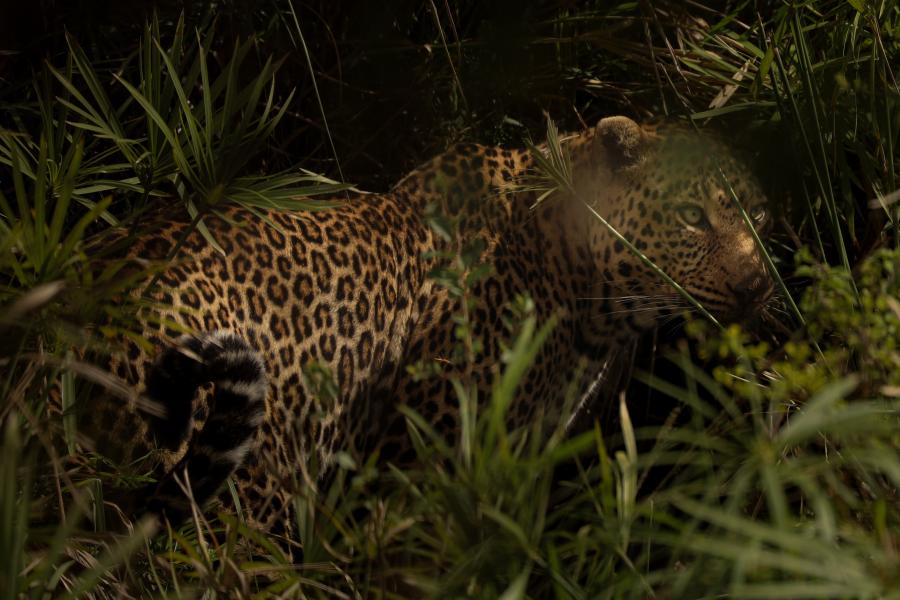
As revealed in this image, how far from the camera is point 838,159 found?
3.68 meters

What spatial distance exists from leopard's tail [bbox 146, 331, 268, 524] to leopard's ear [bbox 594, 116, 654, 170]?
156 cm

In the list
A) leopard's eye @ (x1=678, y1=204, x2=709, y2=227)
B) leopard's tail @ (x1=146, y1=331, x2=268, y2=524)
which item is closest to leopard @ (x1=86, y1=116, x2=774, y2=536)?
leopard's eye @ (x1=678, y1=204, x2=709, y2=227)

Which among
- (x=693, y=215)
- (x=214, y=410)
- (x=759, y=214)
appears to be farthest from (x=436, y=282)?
(x=759, y=214)

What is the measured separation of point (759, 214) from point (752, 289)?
16.0 inches

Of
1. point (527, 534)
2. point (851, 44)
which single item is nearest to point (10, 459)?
point (527, 534)

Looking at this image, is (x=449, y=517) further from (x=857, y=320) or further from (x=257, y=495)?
(x=257, y=495)

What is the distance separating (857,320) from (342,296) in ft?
5.63

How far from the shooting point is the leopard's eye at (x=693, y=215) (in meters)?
3.65

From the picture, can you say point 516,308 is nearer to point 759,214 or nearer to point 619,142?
point 619,142

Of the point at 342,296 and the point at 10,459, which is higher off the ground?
the point at 10,459

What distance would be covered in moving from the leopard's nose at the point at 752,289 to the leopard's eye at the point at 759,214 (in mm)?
318

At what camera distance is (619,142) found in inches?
143

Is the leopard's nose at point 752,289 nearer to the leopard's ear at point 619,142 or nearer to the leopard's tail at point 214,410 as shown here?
the leopard's ear at point 619,142

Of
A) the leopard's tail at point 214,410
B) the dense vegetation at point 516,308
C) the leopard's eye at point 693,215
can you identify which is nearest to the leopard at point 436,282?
the leopard's eye at point 693,215
